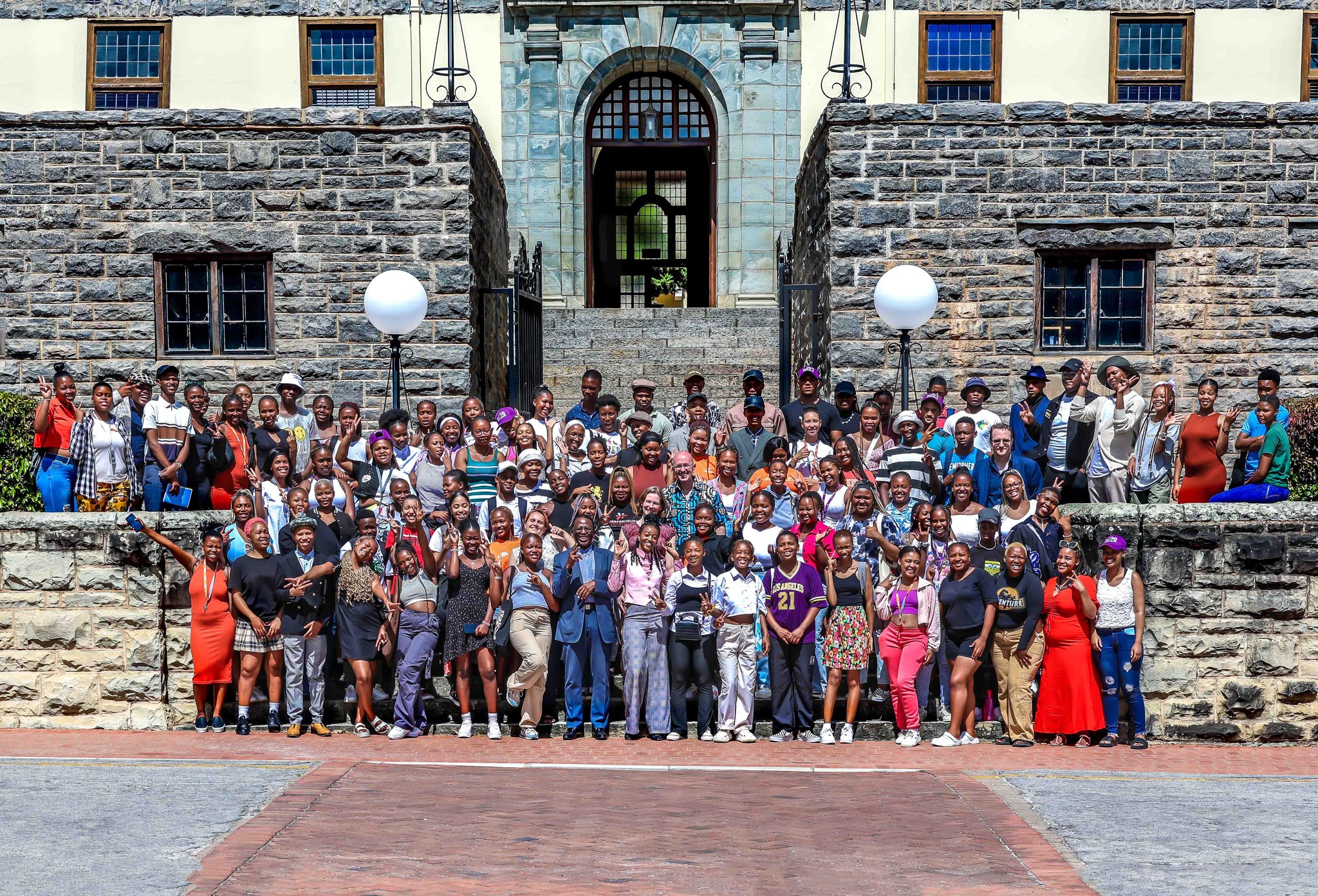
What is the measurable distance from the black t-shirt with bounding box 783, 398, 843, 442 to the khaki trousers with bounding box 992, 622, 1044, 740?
2521 mm

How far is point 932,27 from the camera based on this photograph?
20875 millimetres

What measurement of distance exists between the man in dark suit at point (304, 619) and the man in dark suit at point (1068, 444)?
578 cm

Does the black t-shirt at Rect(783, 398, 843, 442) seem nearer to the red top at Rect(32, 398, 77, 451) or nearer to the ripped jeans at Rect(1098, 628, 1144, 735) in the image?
the ripped jeans at Rect(1098, 628, 1144, 735)

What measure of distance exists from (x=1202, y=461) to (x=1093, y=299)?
3591mm

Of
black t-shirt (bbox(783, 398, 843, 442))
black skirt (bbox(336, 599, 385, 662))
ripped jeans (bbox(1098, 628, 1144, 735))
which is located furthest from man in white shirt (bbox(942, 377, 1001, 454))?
black skirt (bbox(336, 599, 385, 662))

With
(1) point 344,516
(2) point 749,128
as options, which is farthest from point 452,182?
(2) point 749,128

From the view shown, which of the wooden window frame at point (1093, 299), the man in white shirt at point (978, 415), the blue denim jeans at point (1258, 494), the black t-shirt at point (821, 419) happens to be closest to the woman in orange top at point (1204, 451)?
the blue denim jeans at point (1258, 494)

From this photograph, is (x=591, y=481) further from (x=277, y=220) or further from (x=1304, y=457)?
(x=1304, y=457)

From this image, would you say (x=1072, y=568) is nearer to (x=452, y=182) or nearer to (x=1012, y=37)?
(x=452, y=182)

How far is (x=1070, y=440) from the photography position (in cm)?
1220

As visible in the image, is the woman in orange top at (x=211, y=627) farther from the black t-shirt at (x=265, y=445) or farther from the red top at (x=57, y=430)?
the red top at (x=57, y=430)

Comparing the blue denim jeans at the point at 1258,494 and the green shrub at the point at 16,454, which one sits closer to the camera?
the blue denim jeans at the point at 1258,494

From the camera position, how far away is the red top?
11633 millimetres

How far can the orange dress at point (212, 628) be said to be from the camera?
10914 mm
